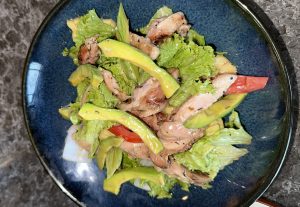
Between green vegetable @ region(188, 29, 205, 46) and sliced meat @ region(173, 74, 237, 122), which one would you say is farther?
green vegetable @ region(188, 29, 205, 46)

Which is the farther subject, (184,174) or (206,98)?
(184,174)

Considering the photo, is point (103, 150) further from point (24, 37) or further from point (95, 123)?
point (24, 37)

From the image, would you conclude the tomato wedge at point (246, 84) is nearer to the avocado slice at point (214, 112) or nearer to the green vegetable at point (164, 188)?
the avocado slice at point (214, 112)

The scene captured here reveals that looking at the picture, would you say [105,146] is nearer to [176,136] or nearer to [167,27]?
[176,136]

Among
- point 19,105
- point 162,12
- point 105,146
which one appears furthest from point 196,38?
point 19,105

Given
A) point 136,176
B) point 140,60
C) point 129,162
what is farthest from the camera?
point 129,162

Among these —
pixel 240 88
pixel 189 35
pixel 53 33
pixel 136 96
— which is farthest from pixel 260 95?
pixel 53 33

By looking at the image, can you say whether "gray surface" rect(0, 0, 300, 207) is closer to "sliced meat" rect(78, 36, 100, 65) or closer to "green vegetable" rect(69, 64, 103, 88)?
"green vegetable" rect(69, 64, 103, 88)

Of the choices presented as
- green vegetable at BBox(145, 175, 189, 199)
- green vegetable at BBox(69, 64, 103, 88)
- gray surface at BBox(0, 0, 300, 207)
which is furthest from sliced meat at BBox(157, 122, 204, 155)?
gray surface at BBox(0, 0, 300, 207)
